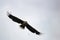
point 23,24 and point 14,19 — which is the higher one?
point 14,19

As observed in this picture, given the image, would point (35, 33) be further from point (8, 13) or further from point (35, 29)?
point (8, 13)

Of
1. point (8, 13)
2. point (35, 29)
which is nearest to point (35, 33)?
point (35, 29)

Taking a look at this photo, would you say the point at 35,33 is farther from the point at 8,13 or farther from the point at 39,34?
the point at 8,13

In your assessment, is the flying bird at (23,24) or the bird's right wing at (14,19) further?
the bird's right wing at (14,19)

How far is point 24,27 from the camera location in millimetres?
43062

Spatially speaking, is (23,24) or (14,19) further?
(14,19)

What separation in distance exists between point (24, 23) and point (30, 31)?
1452 millimetres

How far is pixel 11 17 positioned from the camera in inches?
1720

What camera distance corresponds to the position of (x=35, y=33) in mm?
44688

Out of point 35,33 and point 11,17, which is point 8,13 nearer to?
→ point 11,17

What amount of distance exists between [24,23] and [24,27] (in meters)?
0.49

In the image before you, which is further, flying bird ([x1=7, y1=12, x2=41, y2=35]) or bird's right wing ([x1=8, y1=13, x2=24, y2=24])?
bird's right wing ([x1=8, y1=13, x2=24, y2=24])

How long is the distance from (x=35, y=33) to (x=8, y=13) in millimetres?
3300

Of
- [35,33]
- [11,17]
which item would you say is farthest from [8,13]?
[35,33]
